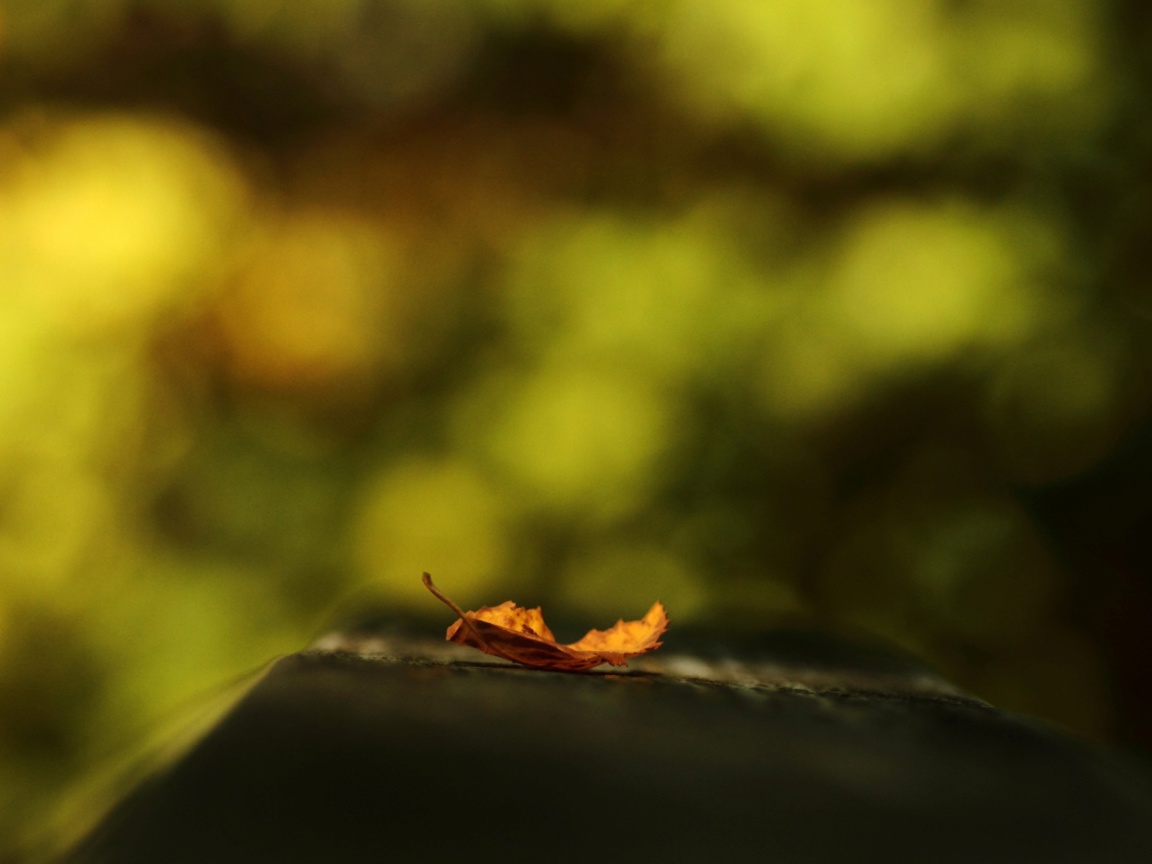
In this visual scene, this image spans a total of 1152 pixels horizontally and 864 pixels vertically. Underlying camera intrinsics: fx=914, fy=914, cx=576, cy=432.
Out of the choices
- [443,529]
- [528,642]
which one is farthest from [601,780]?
[443,529]

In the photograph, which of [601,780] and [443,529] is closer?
[601,780]

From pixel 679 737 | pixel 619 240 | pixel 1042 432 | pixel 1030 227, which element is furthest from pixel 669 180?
pixel 679 737

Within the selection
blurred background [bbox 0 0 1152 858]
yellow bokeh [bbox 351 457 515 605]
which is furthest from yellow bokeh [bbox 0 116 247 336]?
yellow bokeh [bbox 351 457 515 605]

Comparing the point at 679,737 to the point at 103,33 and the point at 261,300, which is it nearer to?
the point at 261,300

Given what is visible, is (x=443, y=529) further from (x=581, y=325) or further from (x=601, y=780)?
(x=601, y=780)

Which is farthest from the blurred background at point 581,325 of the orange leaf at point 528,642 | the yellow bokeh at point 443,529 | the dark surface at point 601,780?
the dark surface at point 601,780
